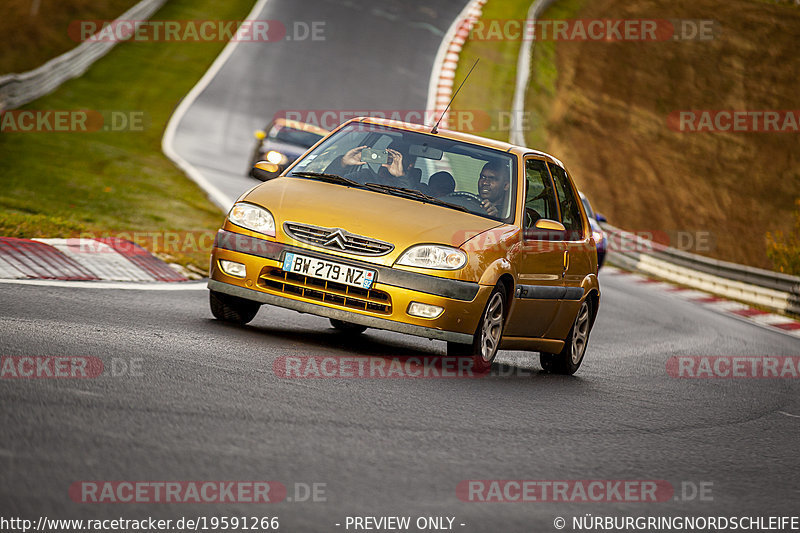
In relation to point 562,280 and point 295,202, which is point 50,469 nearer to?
point 295,202

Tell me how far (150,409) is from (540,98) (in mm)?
35663

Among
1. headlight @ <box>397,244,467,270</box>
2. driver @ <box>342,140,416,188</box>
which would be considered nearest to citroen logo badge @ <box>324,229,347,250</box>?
headlight @ <box>397,244,467,270</box>

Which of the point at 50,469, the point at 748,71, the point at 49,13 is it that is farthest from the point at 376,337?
the point at 748,71

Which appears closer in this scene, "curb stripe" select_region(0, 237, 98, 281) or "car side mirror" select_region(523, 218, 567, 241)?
"car side mirror" select_region(523, 218, 567, 241)

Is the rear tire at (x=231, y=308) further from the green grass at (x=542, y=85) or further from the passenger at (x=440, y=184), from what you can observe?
the green grass at (x=542, y=85)

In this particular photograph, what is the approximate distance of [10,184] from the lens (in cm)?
1494

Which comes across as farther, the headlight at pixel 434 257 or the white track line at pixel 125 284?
the white track line at pixel 125 284

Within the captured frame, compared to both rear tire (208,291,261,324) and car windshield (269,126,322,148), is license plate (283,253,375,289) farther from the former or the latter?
car windshield (269,126,322,148)

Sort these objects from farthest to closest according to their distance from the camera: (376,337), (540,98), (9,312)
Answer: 1. (540,98)
2. (376,337)
3. (9,312)

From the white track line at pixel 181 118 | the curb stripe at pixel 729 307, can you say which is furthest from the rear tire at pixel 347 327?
the curb stripe at pixel 729 307

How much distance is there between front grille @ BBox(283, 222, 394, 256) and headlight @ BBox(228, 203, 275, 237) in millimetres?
289

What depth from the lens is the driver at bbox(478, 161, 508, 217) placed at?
897 centimetres

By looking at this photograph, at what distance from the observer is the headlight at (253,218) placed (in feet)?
27.7

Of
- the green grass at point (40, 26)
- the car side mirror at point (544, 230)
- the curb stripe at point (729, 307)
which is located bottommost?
the curb stripe at point (729, 307)
